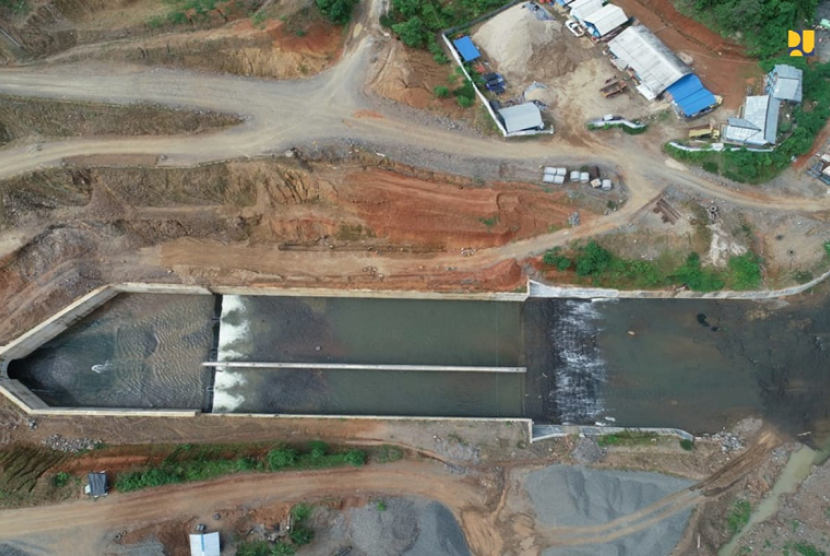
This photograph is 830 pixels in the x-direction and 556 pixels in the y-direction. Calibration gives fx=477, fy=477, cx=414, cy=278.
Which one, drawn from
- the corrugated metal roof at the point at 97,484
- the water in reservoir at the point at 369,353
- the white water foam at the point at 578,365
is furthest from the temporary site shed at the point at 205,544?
the white water foam at the point at 578,365

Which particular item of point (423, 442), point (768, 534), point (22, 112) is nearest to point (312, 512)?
point (423, 442)

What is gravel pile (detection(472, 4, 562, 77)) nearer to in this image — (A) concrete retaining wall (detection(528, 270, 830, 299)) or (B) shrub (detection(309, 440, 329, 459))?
(A) concrete retaining wall (detection(528, 270, 830, 299))

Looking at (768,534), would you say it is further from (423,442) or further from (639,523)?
(423,442)

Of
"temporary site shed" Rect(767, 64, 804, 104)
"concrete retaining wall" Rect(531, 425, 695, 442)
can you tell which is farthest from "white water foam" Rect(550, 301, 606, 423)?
"temporary site shed" Rect(767, 64, 804, 104)

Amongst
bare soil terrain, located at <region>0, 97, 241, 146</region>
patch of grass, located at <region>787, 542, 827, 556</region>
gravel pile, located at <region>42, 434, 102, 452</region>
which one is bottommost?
patch of grass, located at <region>787, 542, 827, 556</region>

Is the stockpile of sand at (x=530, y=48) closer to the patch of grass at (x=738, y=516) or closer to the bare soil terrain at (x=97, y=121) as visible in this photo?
the bare soil terrain at (x=97, y=121)
